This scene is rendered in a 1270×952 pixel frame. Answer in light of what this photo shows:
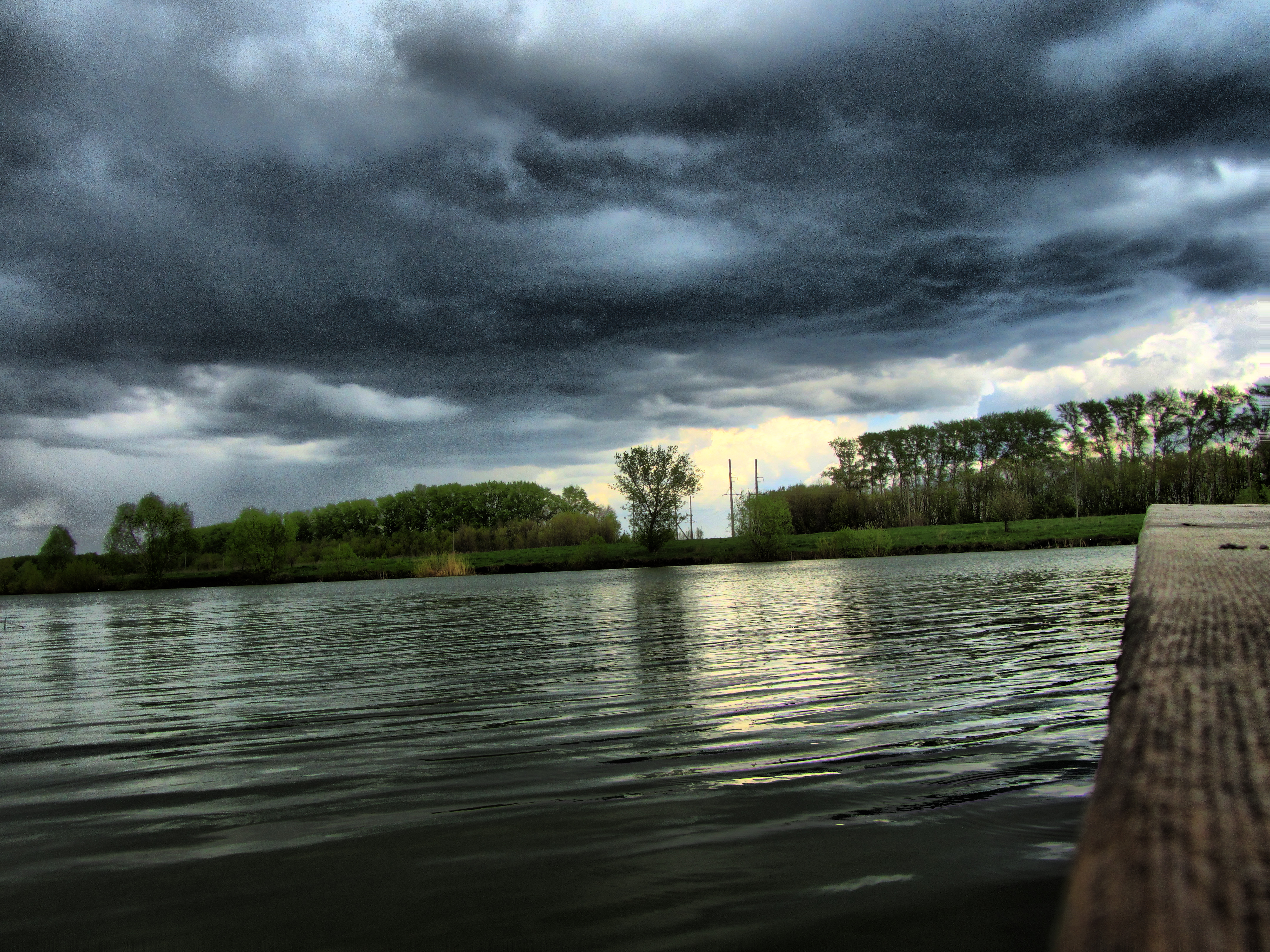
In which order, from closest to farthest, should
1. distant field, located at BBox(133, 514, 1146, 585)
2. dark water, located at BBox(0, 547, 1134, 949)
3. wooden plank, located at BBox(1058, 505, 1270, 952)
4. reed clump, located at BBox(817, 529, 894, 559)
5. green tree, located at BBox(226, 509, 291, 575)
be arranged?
wooden plank, located at BBox(1058, 505, 1270, 952), dark water, located at BBox(0, 547, 1134, 949), distant field, located at BBox(133, 514, 1146, 585), reed clump, located at BBox(817, 529, 894, 559), green tree, located at BBox(226, 509, 291, 575)

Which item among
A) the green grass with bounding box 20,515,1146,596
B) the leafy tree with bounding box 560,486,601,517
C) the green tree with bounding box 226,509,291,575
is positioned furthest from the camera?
the leafy tree with bounding box 560,486,601,517

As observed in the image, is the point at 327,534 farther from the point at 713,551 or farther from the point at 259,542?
the point at 713,551

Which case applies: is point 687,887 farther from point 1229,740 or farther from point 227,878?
point 1229,740

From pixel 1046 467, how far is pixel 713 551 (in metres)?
58.8

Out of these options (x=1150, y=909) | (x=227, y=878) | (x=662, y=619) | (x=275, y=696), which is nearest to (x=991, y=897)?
(x=1150, y=909)

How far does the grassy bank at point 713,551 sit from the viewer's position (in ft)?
297

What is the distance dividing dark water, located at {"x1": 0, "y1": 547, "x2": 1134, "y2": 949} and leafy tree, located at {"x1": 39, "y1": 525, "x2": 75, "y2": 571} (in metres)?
123

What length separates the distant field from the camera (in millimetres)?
89812

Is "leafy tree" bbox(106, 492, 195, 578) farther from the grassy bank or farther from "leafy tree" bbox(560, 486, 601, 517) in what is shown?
"leafy tree" bbox(560, 486, 601, 517)

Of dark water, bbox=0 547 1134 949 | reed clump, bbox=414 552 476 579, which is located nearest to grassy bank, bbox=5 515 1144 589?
reed clump, bbox=414 552 476 579

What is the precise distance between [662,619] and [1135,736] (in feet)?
64.2

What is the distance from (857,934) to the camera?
10.5ft

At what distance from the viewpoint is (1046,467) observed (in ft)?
407

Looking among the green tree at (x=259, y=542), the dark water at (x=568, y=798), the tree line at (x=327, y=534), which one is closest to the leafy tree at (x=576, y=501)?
the tree line at (x=327, y=534)
